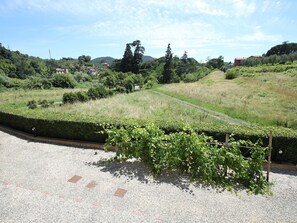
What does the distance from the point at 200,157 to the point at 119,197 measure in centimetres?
201

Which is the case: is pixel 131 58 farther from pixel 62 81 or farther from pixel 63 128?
pixel 63 128

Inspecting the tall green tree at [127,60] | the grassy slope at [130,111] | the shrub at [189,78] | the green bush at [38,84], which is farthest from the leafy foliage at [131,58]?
the grassy slope at [130,111]

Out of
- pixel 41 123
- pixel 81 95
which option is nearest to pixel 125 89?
pixel 81 95

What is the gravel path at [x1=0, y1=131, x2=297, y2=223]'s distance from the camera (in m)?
3.28

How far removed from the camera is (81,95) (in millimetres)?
22766

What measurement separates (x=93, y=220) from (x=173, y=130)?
3.38 metres

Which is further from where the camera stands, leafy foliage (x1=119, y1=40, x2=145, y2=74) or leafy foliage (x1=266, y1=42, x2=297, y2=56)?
leafy foliage (x1=266, y1=42, x2=297, y2=56)

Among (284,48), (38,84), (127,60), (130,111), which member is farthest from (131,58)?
(284,48)

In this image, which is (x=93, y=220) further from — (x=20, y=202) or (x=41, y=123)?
(x=41, y=123)

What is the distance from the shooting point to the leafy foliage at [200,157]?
167 inches

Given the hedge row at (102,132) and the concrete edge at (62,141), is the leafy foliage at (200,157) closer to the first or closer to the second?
the hedge row at (102,132)

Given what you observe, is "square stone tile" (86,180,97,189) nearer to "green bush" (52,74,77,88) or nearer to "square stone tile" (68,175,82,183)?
"square stone tile" (68,175,82,183)

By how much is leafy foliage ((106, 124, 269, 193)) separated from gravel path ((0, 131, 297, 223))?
31 centimetres

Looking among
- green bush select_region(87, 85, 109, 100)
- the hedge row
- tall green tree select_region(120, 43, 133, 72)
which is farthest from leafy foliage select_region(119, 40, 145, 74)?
the hedge row
